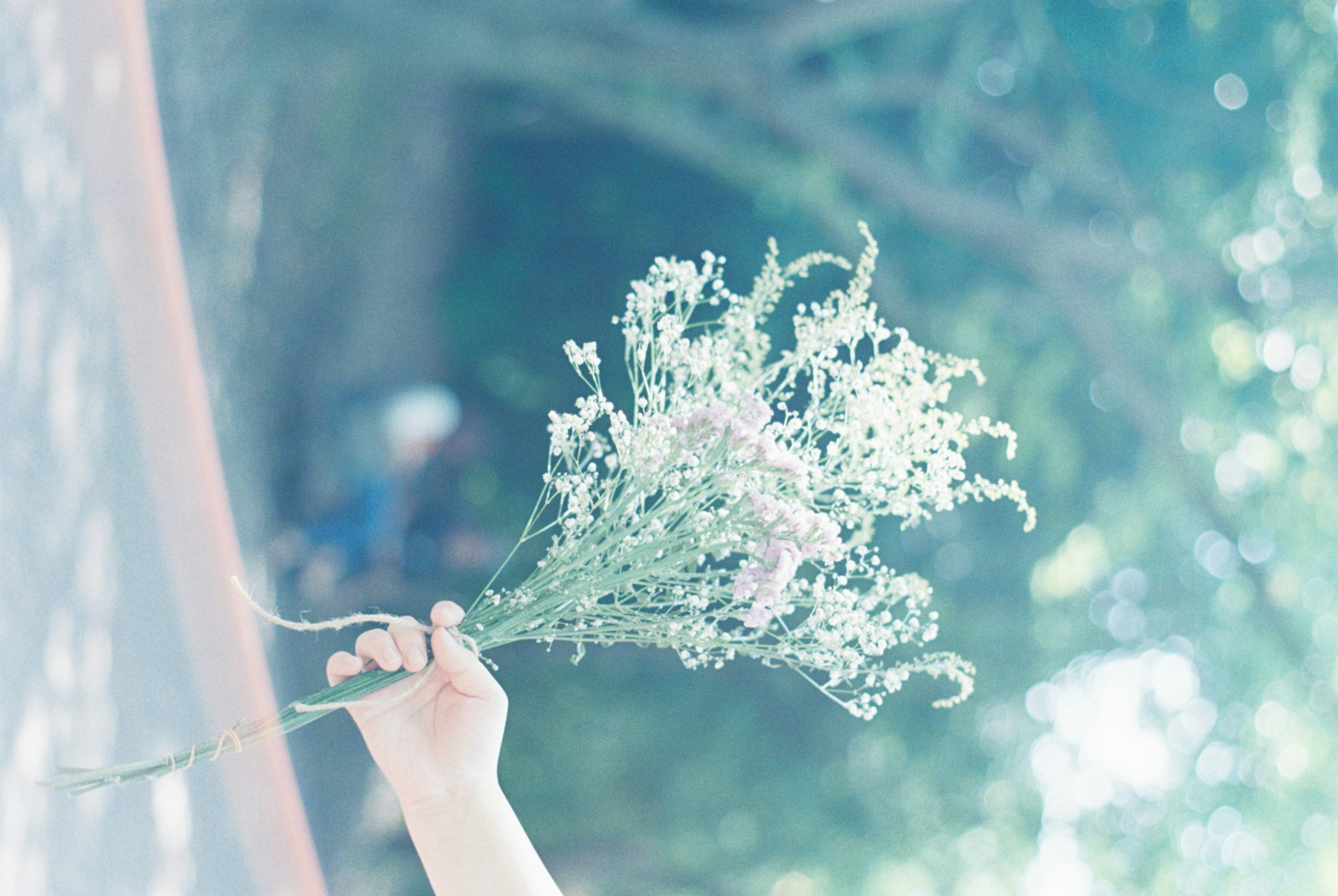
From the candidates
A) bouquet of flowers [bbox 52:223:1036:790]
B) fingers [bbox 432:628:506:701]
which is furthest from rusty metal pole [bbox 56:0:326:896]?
fingers [bbox 432:628:506:701]

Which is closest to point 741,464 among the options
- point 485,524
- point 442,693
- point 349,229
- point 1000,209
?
point 442,693

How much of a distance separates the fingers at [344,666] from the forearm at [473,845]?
197 millimetres

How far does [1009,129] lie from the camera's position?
294 cm

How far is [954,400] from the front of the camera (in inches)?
110

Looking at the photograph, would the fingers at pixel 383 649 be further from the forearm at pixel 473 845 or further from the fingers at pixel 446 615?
the forearm at pixel 473 845

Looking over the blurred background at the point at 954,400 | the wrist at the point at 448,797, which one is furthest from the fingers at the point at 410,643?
the blurred background at the point at 954,400

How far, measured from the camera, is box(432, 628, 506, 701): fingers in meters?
0.98

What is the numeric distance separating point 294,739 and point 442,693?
2.07m

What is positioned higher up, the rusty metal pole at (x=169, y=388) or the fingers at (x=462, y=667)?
the rusty metal pole at (x=169, y=388)

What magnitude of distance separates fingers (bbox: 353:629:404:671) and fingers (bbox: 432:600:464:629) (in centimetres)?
5

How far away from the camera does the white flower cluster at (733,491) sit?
989 millimetres

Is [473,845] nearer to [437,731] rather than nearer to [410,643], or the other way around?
[437,731]

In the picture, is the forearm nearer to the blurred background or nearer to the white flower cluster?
the white flower cluster

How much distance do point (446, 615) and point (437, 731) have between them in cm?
17
